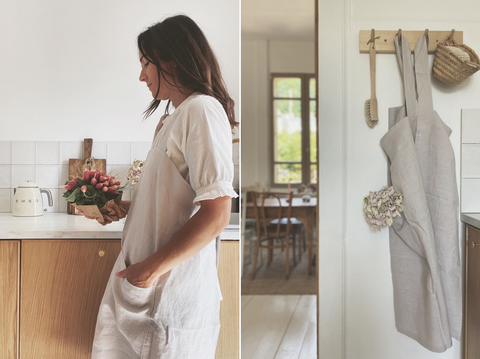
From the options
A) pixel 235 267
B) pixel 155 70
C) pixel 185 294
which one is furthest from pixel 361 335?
pixel 155 70

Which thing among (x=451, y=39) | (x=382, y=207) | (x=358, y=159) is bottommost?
(x=382, y=207)

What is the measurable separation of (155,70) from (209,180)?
0.36m

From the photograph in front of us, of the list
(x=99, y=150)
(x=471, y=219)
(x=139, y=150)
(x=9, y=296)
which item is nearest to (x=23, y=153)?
(x=99, y=150)

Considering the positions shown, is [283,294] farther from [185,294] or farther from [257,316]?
[185,294]

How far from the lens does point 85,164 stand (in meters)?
1.79

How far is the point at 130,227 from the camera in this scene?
105 cm

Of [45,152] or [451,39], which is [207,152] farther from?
[451,39]

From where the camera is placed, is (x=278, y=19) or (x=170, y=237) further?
(x=278, y=19)

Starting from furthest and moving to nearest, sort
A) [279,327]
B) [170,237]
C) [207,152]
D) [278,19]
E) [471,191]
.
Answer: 1. [278,19]
2. [279,327]
3. [471,191]
4. [170,237]
5. [207,152]

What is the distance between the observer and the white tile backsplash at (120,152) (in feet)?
5.86

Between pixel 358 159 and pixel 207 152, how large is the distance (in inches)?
45.8

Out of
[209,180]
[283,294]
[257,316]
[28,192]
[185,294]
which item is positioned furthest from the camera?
[283,294]

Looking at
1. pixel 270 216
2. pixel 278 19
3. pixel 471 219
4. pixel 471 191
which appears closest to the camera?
pixel 471 219

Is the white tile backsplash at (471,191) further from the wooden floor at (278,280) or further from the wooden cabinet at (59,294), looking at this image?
the wooden floor at (278,280)
